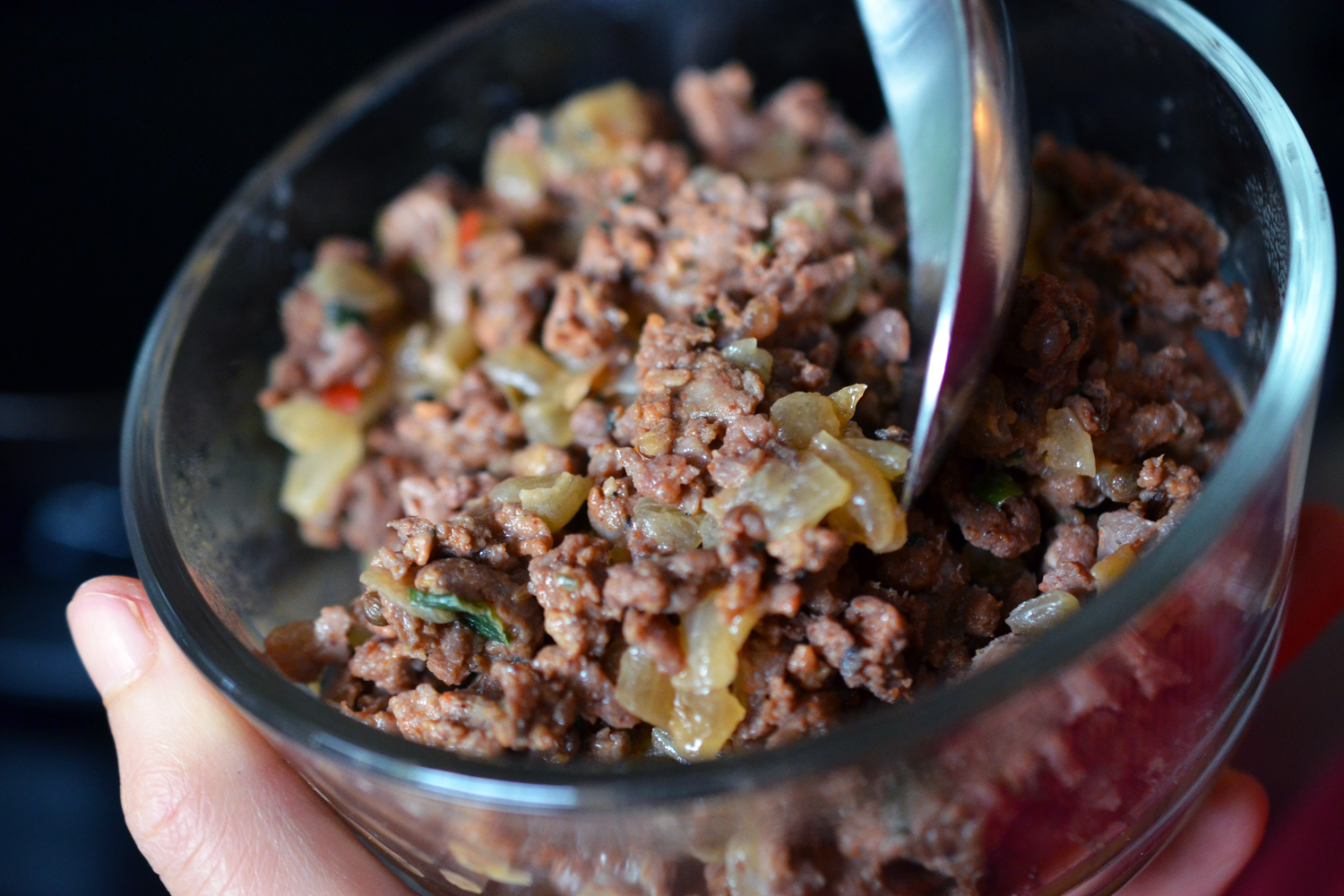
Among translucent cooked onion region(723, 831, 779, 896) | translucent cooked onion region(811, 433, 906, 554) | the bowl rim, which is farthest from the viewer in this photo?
translucent cooked onion region(811, 433, 906, 554)

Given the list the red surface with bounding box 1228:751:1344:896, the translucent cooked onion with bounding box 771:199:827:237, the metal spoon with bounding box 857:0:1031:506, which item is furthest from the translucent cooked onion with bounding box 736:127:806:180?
the red surface with bounding box 1228:751:1344:896

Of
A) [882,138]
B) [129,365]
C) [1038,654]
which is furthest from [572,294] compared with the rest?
[129,365]

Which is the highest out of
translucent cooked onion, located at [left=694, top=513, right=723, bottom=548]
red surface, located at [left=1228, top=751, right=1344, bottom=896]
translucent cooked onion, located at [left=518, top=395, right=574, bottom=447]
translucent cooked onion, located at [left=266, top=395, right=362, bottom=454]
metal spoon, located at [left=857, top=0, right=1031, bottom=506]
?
metal spoon, located at [left=857, top=0, right=1031, bottom=506]

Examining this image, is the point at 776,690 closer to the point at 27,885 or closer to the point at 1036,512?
the point at 1036,512

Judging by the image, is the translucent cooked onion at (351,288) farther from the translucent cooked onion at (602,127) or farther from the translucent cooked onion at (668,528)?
the translucent cooked onion at (668,528)

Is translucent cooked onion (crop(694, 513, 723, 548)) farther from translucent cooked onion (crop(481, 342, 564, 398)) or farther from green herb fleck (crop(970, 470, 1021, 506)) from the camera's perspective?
translucent cooked onion (crop(481, 342, 564, 398))

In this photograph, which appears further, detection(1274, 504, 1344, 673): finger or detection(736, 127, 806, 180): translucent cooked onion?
detection(736, 127, 806, 180): translucent cooked onion

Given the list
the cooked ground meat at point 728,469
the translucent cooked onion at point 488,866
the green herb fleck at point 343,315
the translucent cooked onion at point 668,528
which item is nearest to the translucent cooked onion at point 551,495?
the cooked ground meat at point 728,469
